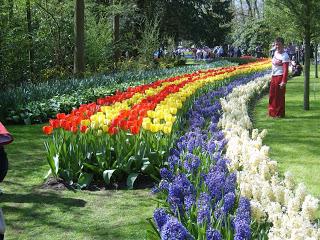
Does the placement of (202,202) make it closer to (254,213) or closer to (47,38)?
(254,213)

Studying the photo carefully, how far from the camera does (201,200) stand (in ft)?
10.9

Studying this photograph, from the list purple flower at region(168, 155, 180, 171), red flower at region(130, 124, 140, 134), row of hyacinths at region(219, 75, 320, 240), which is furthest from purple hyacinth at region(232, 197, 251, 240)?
red flower at region(130, 124, 140, 134)

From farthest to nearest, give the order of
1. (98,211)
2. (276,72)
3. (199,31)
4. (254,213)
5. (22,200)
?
(199,31) < (276,72) < (22,200) < (98,211) < (254,213)

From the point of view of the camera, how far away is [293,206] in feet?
10.0

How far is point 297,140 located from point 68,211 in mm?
4773

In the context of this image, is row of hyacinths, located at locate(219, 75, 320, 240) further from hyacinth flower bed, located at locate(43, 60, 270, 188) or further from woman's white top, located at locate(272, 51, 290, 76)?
woman's white top, located at locate(272, 51, 290, 76)

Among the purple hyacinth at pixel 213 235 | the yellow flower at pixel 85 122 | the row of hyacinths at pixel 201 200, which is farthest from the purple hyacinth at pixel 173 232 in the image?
the yellow flower at pixel 85 122

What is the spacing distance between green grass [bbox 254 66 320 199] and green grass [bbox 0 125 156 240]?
1961 millimetres

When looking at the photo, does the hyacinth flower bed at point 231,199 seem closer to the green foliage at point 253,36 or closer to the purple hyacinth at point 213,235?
the purple hyacinth at point 213,235

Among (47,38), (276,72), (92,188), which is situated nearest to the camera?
(92,188)

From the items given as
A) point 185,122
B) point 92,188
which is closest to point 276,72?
point 185,122

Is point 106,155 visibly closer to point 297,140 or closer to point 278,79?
point 297,140

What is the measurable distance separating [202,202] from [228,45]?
172 ft

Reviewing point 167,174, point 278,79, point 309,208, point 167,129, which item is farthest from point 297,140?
point 309,208
